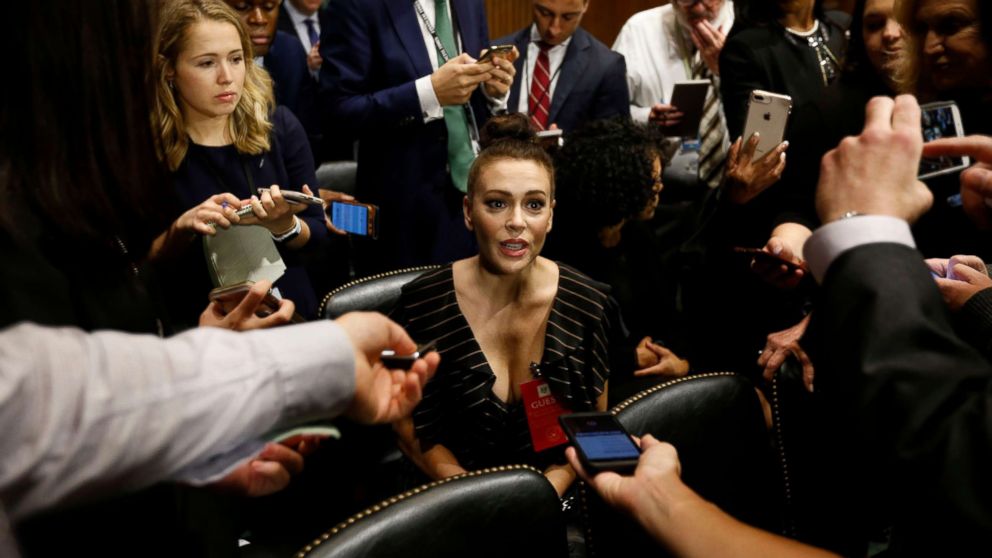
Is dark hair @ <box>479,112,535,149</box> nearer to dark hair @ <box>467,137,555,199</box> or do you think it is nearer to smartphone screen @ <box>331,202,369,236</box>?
dark hair @ <box>467,137,555,199</box>

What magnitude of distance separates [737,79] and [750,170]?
1.51ft

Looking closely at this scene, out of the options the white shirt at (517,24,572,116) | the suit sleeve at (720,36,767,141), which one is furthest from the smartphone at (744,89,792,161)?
the white shirt at (517,24,572,116)

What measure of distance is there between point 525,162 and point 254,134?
80 centimetres

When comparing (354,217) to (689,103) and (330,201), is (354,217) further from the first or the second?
(689,103)

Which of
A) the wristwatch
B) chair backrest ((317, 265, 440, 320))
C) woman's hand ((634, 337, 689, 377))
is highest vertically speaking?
the wristwatch

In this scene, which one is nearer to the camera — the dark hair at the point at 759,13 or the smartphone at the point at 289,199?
the smartphone at the point at 289,199

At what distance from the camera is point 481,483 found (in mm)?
1394

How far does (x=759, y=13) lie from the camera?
9.14ft

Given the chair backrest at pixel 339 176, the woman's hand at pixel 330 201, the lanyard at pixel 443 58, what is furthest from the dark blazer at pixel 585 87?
the woman's hand at pixel 330 201

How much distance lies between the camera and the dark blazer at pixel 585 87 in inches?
139

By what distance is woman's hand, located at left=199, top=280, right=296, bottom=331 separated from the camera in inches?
59.1

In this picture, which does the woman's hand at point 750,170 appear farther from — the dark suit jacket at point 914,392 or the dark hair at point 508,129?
the dark suit jacket at point 914,392

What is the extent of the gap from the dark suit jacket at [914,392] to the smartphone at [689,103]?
9.63 ft

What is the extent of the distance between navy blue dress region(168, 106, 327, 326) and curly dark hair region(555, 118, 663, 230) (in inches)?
35.2
